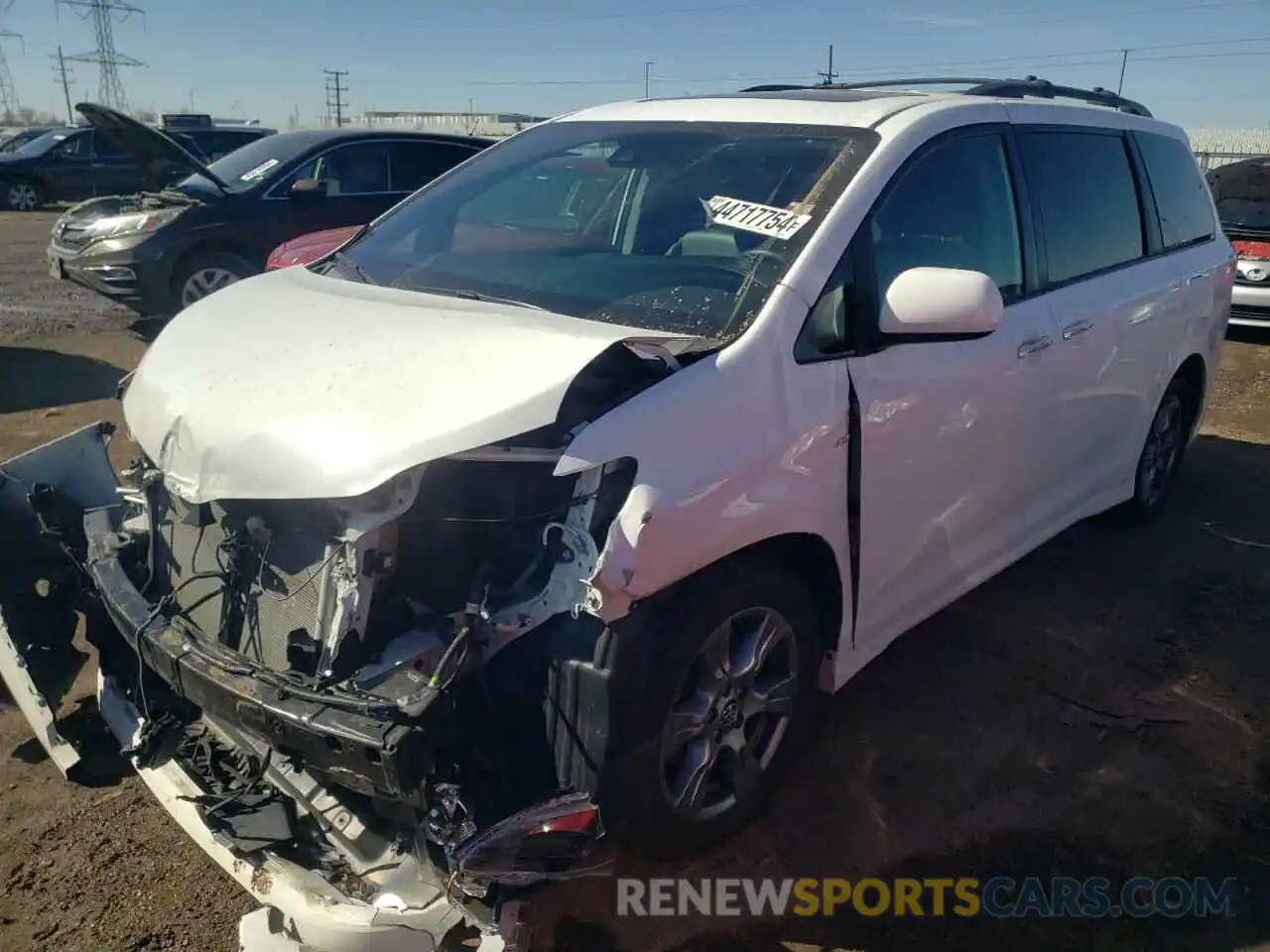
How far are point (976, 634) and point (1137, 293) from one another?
1564mm

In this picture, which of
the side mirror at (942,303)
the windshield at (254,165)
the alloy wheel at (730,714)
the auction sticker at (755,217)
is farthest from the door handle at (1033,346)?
the windshield at (254,165)

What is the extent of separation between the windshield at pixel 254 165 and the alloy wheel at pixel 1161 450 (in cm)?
733

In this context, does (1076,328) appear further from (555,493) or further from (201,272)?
(201,272)

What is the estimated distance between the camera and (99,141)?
2041cm

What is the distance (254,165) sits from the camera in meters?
9.30

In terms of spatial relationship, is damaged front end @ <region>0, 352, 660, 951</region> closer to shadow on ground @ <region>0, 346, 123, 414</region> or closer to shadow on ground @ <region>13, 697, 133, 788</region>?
shadow on ground @ <region>13, 697, 133, 788</region>

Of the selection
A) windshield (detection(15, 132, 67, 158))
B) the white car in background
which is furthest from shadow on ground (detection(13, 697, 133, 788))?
windshield (detection(15, 132, 67, 158))

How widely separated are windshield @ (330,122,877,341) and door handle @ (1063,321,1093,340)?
1200 millimetres

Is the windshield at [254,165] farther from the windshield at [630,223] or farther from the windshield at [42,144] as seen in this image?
the windshield at [42,144]

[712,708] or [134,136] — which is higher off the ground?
[134,136]

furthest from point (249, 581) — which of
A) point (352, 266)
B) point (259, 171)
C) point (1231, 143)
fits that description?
point (1231, 143)

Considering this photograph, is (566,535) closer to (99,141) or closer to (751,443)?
(751,443)
